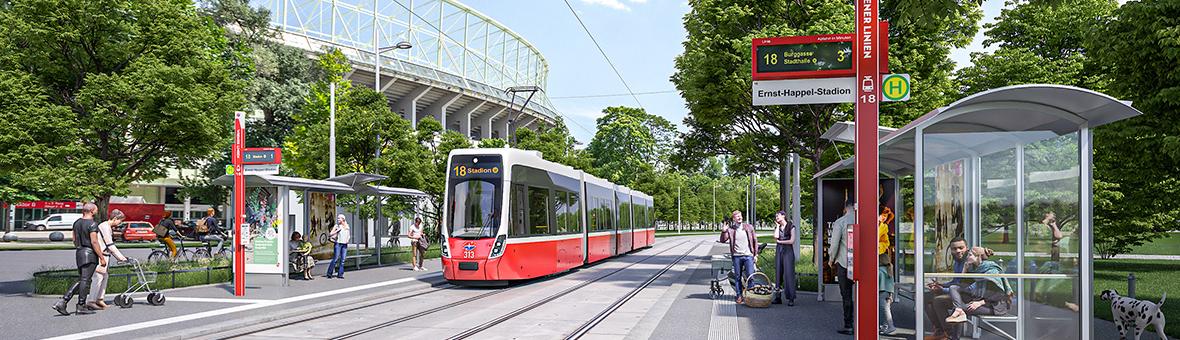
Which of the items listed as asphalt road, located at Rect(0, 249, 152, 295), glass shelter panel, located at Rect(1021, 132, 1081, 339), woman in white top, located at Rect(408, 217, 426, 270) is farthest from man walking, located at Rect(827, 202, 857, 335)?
asphalt road, located at Rect(0, 249, 152, 295)

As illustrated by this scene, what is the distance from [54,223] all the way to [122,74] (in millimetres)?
49173

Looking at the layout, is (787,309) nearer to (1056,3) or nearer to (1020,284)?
(1020,284)

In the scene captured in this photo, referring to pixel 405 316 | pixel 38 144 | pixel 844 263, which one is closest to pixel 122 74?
pixel 38 144

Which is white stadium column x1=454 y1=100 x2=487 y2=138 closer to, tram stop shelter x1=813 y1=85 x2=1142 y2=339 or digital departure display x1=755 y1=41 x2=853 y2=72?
tram stop shelter x1=813 y1=85 x2=1142 y2=339

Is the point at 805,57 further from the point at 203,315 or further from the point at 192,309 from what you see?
the point at 192,309

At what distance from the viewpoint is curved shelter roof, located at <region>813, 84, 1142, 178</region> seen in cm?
678

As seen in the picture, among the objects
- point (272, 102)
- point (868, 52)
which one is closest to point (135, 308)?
point (868, 52)

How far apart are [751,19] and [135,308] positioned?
14422 mm

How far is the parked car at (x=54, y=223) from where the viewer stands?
55.9 metres

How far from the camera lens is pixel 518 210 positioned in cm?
1661

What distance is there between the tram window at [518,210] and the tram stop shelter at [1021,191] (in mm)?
7448

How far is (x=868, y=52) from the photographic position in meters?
7.24

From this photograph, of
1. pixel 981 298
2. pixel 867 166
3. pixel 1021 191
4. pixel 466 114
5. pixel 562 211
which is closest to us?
pixel 867 166

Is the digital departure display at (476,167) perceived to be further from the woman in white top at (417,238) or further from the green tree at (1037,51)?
the green tree at (1037,51)
